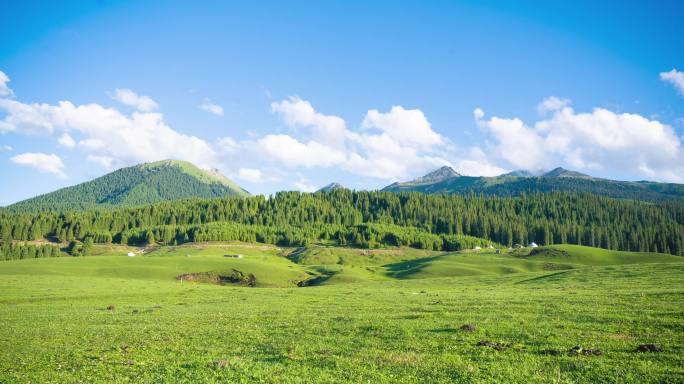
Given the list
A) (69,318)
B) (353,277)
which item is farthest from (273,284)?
(69,318)

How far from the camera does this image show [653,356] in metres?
19.1

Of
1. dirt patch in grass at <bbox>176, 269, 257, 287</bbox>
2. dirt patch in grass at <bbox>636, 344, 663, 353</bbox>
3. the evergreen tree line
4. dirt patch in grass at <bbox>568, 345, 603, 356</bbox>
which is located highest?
dirt patch in grass at <bbox>636, 344, 663, 353</bbox>

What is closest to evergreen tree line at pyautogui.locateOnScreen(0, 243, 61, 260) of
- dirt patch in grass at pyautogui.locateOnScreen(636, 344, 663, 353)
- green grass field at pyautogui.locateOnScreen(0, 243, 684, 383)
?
green grass field at pyautogui.locateOnScreen(0, 243, 684, 383)

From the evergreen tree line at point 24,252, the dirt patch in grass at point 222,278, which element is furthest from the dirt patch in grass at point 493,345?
the evergreen tree line at point 24,252

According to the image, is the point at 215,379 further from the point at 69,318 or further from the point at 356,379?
the point at 69,318

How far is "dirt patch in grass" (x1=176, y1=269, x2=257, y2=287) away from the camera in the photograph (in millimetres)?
112812

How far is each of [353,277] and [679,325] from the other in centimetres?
9178

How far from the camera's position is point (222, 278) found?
11594cm

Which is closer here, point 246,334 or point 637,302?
point 246,334

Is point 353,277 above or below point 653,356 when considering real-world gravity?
below

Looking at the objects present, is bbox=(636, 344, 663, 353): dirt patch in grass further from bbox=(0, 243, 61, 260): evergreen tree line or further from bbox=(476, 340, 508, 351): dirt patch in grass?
bbox=(0, 243, 61, 260): evergreen tree line

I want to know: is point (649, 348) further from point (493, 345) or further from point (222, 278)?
point (222, 278)

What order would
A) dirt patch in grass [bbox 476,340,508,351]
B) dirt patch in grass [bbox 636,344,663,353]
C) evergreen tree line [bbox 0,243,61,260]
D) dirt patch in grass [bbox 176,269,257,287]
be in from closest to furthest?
dirt patch in grass [bbox 636,344,663,353], dirt patch in grass [bbox 476,340,508,351], dirt patch in grass [bbox 176,269,257,287], evergreen tree line [bbox 0,243,61,260]

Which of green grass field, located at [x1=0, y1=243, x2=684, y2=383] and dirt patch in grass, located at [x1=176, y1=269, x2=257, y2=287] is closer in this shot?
green grass field, located at [x1=0, y1=243, x2=684, y2=383]
